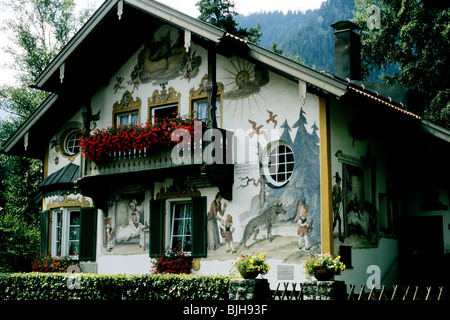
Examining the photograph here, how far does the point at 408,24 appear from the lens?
82.8 ft

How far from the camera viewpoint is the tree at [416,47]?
959 inches

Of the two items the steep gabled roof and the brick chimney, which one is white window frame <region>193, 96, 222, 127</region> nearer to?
the steep gabled roof

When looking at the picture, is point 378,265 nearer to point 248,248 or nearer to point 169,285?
point 248,248

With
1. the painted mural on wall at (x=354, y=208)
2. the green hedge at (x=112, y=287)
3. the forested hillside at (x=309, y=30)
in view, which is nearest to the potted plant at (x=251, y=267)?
the green hedge at (x=112, y=287)

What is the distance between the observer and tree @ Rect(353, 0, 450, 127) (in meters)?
24.4

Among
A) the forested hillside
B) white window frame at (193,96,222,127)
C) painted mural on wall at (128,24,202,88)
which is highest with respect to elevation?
the forested hillside

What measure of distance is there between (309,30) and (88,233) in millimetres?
113340

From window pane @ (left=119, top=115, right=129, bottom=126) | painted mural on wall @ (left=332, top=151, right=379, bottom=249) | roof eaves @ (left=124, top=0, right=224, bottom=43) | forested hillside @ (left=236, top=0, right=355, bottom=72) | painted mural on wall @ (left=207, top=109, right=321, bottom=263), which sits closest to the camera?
painted mural on wall @ (left=207, top=109, right=321, bottom=263)

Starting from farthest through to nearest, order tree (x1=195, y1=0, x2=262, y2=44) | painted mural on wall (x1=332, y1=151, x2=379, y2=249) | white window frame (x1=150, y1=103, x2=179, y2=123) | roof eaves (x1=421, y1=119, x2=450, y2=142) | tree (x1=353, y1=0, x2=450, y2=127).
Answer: tree (x1=195, y1=0, x2=262, y2=44) < tree (x1=353, y1=0, x2=450, y2=127) < white window frame (x1=150, y1=103, x2=179, y2=123) < roof eaves (x1=421, y1=119, x2=450, y2=142) < painted mural on wall (x1=332, y1=151, x2=379, y2=249)

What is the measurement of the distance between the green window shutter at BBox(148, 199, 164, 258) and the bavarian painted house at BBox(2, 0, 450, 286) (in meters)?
0.03

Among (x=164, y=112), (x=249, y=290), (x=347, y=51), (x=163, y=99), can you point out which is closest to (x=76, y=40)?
(x=163, y=99)

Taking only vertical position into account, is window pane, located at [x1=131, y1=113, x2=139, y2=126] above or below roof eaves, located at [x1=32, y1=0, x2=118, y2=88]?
below

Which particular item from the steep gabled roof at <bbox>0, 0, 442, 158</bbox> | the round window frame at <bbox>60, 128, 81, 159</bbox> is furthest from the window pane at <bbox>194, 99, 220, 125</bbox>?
the round window frame at <bbox>60, 128, 81, 159</bbox>

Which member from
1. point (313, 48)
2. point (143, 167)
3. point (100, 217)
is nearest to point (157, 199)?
point (143, 167)
